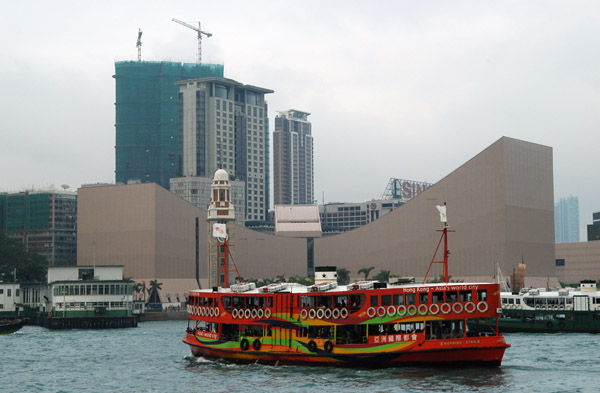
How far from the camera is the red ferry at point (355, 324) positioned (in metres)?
44.6

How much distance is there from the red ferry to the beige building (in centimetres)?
9060

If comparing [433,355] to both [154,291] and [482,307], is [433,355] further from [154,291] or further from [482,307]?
[154,291]

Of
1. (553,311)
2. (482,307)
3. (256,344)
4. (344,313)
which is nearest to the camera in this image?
(482,307)

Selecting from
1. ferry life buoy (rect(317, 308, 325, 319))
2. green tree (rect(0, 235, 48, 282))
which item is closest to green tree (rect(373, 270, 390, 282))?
green tree (rect(0, 235, 48, 282))

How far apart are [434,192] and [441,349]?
103639 mm

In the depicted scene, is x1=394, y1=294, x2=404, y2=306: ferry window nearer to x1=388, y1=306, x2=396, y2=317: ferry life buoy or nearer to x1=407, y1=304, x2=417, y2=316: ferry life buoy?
x1=388, y1=306, x2=396, y2=317: ferry life buoy

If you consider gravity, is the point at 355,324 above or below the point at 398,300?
below

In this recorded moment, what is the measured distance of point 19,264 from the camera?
15075 cm

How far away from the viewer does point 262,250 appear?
166 metres

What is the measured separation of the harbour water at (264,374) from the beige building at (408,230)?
69.7 meters

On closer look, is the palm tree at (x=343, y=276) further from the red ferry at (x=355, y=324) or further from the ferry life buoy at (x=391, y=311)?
the ferry life buoy at (x=391, y=311)

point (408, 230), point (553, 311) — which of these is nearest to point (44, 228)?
point (408, 230)

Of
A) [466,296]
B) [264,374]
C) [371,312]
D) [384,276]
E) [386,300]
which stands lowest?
[264,374]

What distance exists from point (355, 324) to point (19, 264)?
4470 inches
